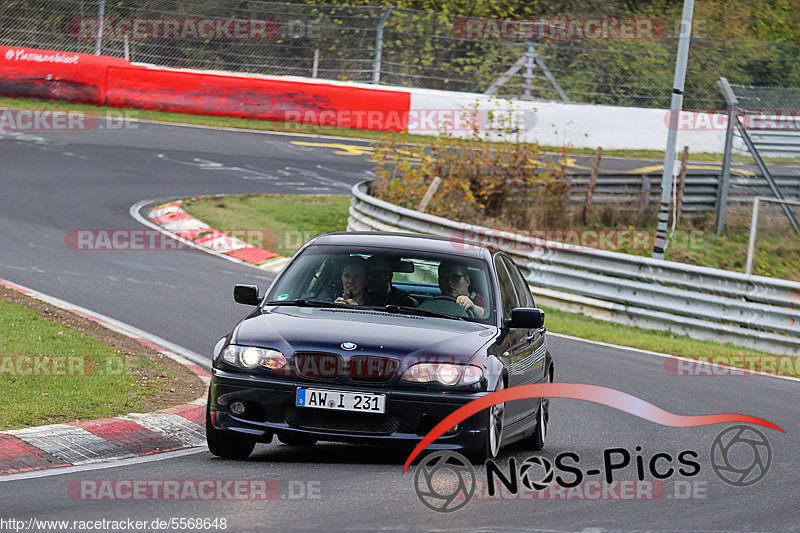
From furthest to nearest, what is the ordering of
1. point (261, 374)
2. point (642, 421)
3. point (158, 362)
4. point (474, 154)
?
point (474, 154)
point (158, 362)
point (642, 421)
point (261, 374)

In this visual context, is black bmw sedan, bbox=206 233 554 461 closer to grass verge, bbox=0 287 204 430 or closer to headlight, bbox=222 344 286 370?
headlight, bbox=222 344 286 370

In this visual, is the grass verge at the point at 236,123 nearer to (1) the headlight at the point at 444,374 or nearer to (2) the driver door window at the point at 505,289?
(2) the driver door window at the point at 505,289

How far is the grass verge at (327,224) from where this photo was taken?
15.7 metres

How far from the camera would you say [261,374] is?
7199 millimetres

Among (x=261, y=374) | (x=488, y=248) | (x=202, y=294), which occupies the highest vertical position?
(x=488, y=248)

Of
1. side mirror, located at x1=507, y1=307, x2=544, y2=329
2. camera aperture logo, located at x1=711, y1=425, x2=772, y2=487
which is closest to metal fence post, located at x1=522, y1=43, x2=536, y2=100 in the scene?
camera aperture logo, located at x1=711, y1=425, x2=772, y2=487

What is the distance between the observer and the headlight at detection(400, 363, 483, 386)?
23.4 ft

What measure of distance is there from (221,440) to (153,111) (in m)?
25.1

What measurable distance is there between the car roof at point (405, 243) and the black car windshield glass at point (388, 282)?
0.08 metres

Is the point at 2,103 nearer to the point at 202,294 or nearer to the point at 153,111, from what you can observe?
the point at 153,111

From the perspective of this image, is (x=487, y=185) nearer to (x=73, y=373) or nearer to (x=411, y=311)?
(x=73, y=373)

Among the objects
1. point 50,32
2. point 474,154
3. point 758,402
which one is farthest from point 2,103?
point 758,402

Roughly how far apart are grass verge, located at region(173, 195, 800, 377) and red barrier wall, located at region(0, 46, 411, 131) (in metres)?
6.89

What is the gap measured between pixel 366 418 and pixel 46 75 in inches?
988
